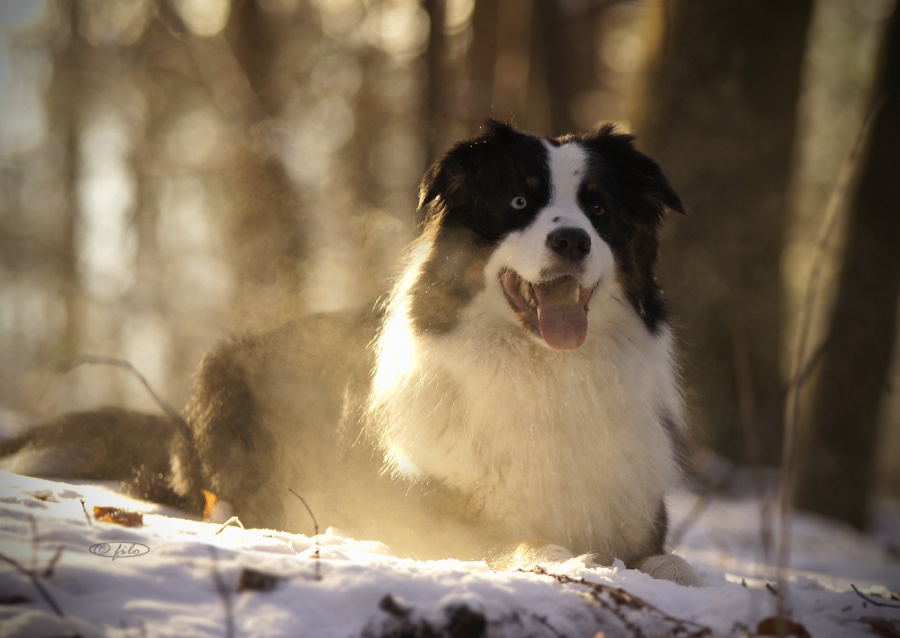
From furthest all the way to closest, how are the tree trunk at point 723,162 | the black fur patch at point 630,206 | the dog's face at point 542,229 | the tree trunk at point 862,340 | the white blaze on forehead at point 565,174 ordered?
the tree trunk at point 862,340 → the tree trunk at point 723,162 → the black fur patch at point 630,206 → the white blaze on forehead at point 565,174 → the dog's face at point 542,229

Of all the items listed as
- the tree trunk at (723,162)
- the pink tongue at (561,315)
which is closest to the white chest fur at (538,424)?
the pink tongue at (561,315)

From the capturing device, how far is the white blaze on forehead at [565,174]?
3.37 metres

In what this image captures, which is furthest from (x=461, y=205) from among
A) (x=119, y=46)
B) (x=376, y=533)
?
(x=119, y=46)

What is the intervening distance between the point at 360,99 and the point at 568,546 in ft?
30.5

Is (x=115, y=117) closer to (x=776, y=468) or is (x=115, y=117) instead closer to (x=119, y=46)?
(x=119, y=46)

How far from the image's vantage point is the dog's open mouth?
10.4 ft

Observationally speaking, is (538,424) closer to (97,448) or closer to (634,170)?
(634,170)

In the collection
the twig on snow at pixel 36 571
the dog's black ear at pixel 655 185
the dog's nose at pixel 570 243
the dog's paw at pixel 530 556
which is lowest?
the dog's paw at pixel 530 556

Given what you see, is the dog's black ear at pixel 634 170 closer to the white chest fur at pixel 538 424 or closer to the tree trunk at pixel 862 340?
the white chest fur at pixel 538 424

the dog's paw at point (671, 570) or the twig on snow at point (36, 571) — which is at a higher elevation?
the twig on snow at point (36, 571)

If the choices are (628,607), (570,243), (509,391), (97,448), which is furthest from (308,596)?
(97,448)

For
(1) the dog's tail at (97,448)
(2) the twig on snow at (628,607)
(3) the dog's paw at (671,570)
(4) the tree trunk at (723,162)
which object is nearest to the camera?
(2) the twig on snow at (628,607)

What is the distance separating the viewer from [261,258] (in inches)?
351

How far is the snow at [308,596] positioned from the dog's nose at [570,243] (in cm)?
138
